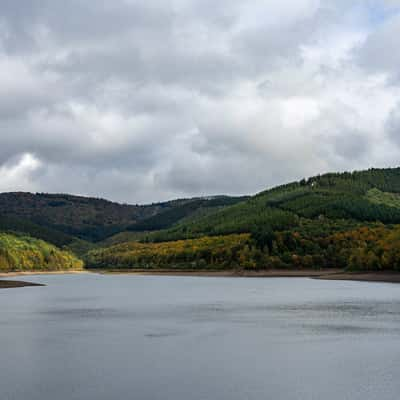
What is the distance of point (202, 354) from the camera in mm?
48750

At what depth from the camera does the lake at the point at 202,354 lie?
36.9 metres

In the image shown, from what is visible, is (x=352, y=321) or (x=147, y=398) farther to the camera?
(x=352, y=321)

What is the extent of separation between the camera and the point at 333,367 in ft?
143

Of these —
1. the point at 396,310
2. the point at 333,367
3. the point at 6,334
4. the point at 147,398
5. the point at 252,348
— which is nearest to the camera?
the point at 147,398

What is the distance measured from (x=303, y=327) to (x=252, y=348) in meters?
14.7

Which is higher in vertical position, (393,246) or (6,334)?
(393,246)

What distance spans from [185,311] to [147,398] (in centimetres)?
5088

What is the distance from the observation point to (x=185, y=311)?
85500mm

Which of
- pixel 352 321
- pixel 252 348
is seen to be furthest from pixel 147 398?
pixel 352 321

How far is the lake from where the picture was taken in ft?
121

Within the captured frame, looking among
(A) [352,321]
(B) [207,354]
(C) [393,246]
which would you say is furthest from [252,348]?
(C) [393,246]

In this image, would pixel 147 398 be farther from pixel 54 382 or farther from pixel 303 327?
pixel 303 327

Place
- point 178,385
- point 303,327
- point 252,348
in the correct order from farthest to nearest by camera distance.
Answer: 1. point 303,327
2. point 252,348
3. point 178,385

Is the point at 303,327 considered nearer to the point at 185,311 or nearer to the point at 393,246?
the point at 185,311
